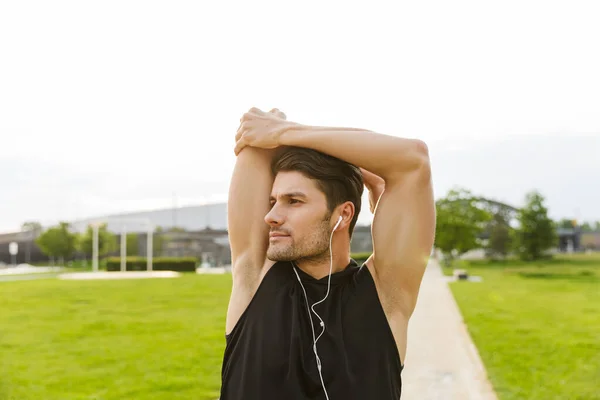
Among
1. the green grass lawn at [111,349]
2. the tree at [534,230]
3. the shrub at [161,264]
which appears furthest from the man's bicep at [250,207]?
the tree at [534,230]

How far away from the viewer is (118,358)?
7477 millimetres

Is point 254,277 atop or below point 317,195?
below

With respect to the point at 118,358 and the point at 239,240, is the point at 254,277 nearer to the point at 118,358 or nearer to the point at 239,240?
the point at 239,240

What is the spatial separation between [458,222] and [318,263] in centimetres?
3733

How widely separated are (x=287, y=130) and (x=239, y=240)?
1.30 feet

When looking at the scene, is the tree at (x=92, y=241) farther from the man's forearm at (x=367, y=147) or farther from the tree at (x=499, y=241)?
the man's forearm at (x=367, y=147)

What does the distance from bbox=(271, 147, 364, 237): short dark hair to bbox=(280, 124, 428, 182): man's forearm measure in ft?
0.13

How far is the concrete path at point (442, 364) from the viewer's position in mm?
5645

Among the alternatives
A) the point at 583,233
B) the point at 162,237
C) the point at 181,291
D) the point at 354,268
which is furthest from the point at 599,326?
the point at 583,233

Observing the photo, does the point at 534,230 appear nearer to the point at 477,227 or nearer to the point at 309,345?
the point at 477,227

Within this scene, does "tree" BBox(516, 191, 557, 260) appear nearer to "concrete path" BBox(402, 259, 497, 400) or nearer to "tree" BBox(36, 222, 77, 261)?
"concrete path" BBox(402, 259, 497, 400)

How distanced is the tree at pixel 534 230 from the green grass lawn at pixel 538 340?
25.2 m

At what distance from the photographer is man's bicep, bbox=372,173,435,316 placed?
5.77ft

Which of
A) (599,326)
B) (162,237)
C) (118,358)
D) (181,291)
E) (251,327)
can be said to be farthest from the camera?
(162,237)
